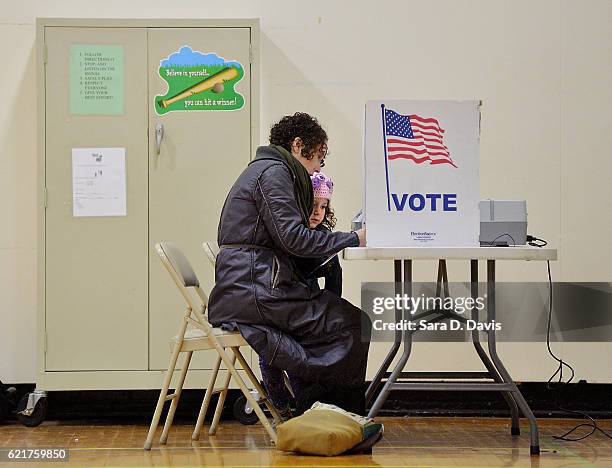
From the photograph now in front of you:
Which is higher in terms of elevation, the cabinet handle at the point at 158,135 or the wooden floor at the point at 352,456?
the cabinet handle at the point at 158,135

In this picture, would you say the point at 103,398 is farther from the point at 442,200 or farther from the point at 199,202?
the point at 442,200

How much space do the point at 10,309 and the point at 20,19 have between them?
1.46m

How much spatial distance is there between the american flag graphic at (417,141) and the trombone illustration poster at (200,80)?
1.18 meters

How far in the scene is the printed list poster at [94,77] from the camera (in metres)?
4.48

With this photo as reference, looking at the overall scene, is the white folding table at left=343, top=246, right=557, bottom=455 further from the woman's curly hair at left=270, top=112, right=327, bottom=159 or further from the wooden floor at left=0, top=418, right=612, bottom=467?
the woman's curly hair at left=270, top=112, right=327, bottom=159

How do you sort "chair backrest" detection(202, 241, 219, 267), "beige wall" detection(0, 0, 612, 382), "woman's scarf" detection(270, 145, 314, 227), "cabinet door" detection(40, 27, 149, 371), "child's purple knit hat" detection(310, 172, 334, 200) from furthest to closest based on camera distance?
"beige wall" detection(0, 0, 612, 382), "cabinet door" detection(40, 27, 149, 371), "child's purple knit hat" detection(310, 172, 334, 200), "chair backrest" detection(202, 241, 219, 267), "woman's scarf" detection(270, 145, 314, 227)

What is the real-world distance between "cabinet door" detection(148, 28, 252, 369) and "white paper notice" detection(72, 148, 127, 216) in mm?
150

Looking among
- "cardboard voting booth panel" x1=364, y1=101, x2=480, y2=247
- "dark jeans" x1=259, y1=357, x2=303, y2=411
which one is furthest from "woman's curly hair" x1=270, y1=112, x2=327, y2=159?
"dark jeans" x1=259, y1=357, x2=303, y2=411

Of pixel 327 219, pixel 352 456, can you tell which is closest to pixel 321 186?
pixel 327 219

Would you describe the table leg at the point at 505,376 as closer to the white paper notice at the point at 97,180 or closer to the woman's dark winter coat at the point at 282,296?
the woman's dark winter coat at the point at 282,296

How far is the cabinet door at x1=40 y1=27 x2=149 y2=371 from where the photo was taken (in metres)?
4.47

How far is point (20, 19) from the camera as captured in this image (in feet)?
15.8

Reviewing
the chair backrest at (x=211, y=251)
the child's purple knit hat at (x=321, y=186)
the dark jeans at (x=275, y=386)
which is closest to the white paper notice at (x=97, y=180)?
the chair backrest at (x=211, y=251)

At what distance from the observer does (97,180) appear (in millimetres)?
4492
